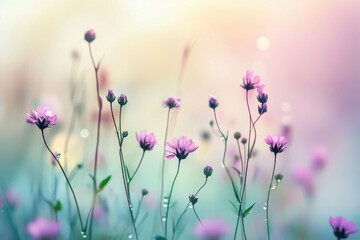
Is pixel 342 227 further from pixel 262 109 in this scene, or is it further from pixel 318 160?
pixel 318 160

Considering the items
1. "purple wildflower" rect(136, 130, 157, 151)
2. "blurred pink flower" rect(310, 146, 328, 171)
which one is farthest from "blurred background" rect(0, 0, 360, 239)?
"purple wildflower" rect(136, 130, 157, 151)

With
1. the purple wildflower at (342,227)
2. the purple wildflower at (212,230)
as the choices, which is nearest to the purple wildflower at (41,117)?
the purple wildflower at (212,230)

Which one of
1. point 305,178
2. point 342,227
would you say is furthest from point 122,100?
point 305,178

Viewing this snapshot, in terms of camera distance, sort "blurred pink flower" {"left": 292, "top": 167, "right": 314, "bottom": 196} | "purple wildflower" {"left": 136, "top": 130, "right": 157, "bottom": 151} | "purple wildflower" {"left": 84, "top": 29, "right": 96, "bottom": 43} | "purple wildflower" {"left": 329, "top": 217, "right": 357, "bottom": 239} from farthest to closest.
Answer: "blurred pink flower" {"left": 292, "top": 167, "right": 314, "bottom": 196} < "purple wildflower" {"left": 84, "top": 29, "right": 96, "bottom": 43} < "purple wildflower" {"left": 136, "top": 130, "right": 157, "bottom": 151} < "purple wildflower" {"left": 329, "top": 217, "right": 357, "bottom": 239}

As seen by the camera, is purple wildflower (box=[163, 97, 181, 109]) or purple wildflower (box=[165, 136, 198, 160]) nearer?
purple wildflower (box=[165, 136, 198, 160])

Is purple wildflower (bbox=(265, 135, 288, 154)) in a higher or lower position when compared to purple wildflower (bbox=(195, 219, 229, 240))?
higher

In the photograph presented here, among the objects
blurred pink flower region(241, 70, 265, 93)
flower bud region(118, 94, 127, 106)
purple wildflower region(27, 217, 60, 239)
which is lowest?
purple wildflower region(27, 217, 60, 239)

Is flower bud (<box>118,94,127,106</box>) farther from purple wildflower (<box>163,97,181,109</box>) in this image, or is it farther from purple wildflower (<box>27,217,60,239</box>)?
purple wildflower (<box>27,217,60,239</box>)

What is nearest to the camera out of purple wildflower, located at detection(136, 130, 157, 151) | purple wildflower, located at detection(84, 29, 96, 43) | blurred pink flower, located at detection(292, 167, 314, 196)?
purple wildflower, located at detection(136, 130, 157, 151)

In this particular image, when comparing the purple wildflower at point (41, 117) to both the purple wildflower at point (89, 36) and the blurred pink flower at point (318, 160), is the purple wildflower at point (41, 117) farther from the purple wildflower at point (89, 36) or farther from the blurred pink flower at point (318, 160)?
the blurred pink flower at point (318, 160)
